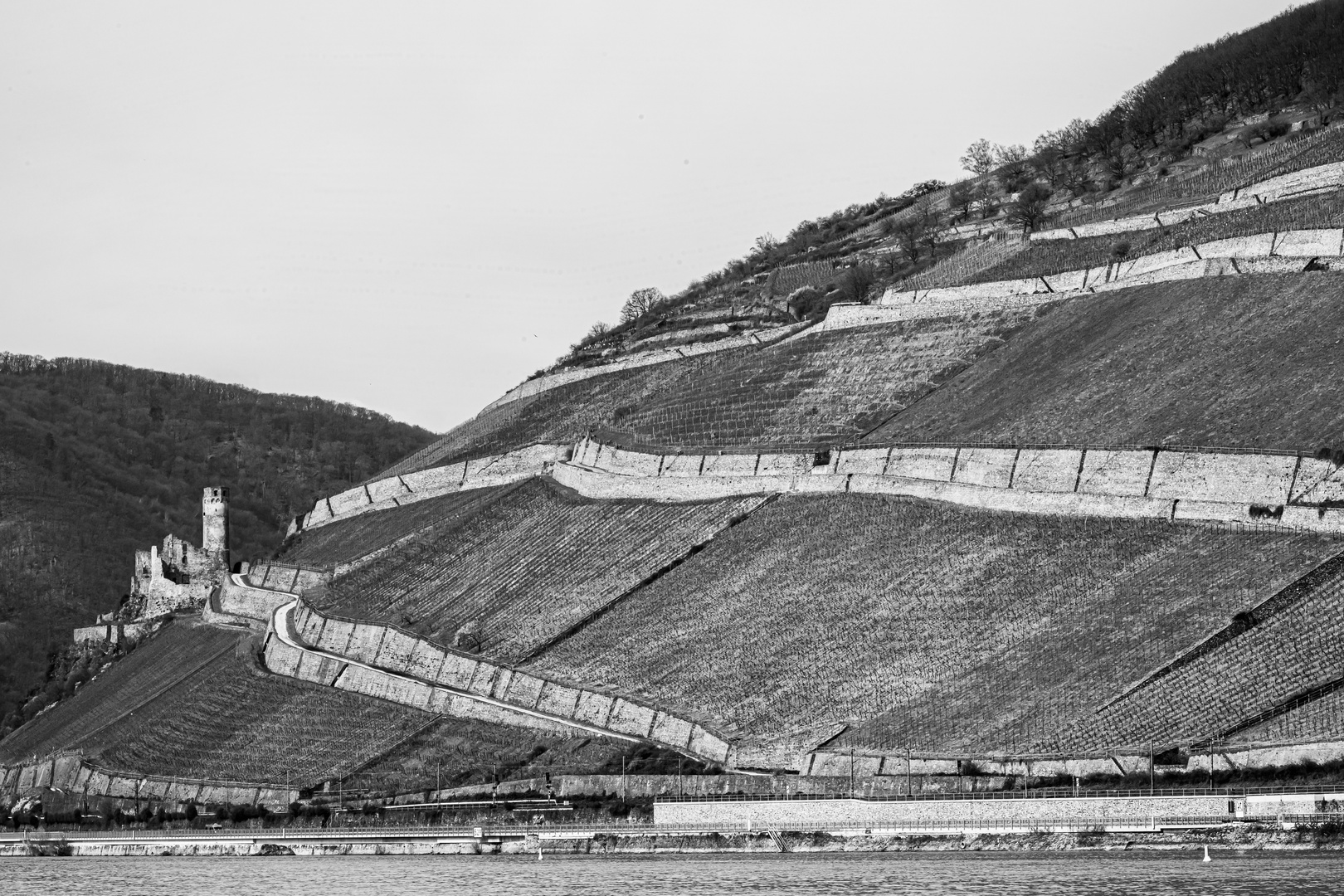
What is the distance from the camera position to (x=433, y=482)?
402ft

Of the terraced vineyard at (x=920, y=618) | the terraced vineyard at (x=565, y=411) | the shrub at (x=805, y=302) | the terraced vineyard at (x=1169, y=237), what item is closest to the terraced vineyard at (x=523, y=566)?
the terraced vineyard at (x=920, y=618)

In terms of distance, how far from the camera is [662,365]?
129 m

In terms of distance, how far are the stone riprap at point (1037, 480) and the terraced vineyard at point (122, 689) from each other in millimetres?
20062

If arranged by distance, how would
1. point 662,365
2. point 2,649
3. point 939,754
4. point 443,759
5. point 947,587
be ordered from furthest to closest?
point 2,649
point 662,365
point 443,759
point 947,587
point 939,754

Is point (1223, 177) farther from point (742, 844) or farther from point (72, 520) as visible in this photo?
point (72, 520)

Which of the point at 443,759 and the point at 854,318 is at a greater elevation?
the point at 854,318

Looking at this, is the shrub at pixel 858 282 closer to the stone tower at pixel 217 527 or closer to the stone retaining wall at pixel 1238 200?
the stone retaining wall at pixel 1238 200

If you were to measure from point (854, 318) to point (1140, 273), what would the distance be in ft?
62.5

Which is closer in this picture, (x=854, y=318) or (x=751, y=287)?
(x=854, y=318)

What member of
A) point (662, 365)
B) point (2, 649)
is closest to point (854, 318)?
point (662, 365)

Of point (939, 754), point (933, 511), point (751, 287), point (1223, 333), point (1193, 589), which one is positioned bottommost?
point (939, 754)

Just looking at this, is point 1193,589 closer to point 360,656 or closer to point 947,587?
point 947,587

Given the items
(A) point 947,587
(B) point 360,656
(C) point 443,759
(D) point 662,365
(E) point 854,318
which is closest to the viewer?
(A) point 947,587

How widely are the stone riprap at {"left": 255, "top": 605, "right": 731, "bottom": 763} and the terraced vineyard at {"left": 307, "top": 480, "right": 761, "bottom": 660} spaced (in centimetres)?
126
